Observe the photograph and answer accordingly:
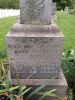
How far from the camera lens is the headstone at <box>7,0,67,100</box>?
186 inches

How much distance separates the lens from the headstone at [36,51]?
4.71 metres

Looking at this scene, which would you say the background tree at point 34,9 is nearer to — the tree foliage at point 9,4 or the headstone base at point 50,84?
the headstone base at point 50,84

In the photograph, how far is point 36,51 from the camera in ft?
15.7

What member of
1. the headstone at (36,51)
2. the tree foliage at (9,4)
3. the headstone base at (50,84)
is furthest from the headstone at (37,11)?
the tree foliage at (9,4)

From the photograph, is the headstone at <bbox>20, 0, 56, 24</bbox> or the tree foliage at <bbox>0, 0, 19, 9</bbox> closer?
the headstone at <bbox>20, 0, 56, 24</bbox>

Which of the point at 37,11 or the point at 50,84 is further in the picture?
the point at 37,11

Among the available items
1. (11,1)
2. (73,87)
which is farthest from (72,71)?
(11,1)

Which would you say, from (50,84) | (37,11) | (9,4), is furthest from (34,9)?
(9,4)

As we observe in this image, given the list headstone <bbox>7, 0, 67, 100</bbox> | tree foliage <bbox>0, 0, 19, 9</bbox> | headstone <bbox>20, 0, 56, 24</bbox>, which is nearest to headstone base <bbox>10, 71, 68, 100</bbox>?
headstone <bbox>7, 0, 67, 100</bbox>

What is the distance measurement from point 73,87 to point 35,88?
0.97m

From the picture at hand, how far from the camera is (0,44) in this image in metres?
10.3

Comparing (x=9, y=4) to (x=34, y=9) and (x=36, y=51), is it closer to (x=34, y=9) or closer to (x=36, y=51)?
(x=34, y=9)

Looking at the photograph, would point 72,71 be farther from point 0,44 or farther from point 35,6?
point 0,44

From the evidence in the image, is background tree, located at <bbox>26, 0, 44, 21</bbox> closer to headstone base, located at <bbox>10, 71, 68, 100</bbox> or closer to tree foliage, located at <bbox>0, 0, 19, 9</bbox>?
headstone base, located at <bbox>10, 71, 68, 100</bbox>
